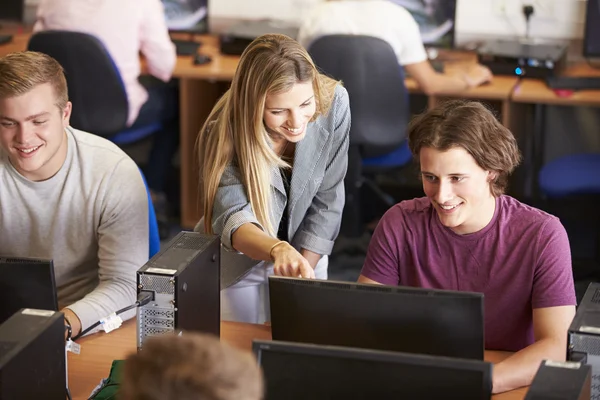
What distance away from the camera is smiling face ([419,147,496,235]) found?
7.05ft

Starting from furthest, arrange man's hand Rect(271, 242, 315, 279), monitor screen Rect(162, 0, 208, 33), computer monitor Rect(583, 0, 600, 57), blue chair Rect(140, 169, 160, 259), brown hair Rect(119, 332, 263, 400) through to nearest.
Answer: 1. monitor screen Rect(162, 0, 208, 33)
2. computer monitor Rect(583, 0, 600, 57)
3. blue chair Rect(140, 169, 160, 259)
4. man's hand Rect(271, 242, 315, 279)
5. brown hair Rect(119, 332, 263, 400)

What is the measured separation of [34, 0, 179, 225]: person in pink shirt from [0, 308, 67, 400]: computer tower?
2444 millimetres

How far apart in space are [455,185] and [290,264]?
388 mm

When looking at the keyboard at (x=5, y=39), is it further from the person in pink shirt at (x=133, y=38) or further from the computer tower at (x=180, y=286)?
the computer tower at (x=180, y=286)

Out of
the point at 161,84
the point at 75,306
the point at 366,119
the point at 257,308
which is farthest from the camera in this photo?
the point at 161,84

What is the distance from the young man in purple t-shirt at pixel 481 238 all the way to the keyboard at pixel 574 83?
1.95 meters

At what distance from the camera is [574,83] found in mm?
4066

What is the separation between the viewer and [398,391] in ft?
5.25

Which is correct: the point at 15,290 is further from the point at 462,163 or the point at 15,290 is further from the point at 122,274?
the point at 462,163

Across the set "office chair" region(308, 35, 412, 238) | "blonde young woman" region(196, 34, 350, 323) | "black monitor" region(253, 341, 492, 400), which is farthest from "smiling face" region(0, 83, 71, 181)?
"office chair" region(308, 35, 412, 238)

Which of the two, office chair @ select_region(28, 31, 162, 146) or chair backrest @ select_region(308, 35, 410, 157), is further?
office chair @ select_region(28, 31, 162, 146)

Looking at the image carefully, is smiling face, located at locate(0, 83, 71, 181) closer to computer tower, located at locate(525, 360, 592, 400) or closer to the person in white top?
computer tower, located at locate(525, 360, 592, 400)

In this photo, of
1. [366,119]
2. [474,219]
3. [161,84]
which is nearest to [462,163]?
[474,219]

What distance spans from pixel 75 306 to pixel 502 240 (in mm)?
957
